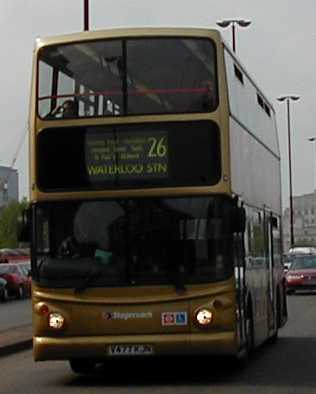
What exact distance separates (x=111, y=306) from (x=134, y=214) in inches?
45.8

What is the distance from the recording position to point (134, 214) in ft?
50.7

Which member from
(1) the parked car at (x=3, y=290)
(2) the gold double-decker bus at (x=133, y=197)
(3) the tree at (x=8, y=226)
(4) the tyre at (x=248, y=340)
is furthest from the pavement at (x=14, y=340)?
(3) the tree at (x=8, y=226)

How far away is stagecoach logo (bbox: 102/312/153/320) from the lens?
15.2m

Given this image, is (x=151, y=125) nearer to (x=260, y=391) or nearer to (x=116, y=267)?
(x=116, y=267)

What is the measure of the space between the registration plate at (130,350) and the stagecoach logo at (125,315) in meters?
0.34

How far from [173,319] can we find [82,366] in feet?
8.21

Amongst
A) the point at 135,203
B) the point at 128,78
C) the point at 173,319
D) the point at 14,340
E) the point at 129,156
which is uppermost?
the point at 128,78

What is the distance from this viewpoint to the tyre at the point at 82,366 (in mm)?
17000

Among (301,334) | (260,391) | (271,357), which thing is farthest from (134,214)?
(301,334)

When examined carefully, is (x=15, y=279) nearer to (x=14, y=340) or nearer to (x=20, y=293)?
(x=20, y=293)

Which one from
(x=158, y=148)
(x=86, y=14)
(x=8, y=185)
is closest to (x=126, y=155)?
(x=158, y=148)

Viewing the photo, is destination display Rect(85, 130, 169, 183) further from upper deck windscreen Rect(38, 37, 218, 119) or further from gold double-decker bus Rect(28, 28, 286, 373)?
upper deck windscreen Rect(38, 37, 218, 119)

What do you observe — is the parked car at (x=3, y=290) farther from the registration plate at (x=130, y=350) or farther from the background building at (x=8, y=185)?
the background building at (x=8, y=185)

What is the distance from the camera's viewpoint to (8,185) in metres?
149
